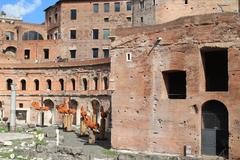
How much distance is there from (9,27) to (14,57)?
907cm

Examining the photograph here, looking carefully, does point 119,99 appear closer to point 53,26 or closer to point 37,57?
point 37,57

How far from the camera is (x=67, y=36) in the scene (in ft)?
181

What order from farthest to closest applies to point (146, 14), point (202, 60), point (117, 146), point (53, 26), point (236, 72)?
point (53, 26), point (146, 14), point (117, 146), point (202, 60), point (236, 72)

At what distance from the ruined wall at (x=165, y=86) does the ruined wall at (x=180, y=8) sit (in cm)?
1141

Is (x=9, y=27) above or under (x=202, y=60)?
above

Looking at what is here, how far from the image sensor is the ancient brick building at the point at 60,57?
44.0m

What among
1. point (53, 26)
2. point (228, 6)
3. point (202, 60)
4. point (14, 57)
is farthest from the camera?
point (53, 26)

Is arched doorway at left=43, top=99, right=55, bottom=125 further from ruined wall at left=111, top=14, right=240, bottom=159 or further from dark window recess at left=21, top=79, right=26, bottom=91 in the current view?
ruined wall at left=111, top=14, right=240, bottom=159

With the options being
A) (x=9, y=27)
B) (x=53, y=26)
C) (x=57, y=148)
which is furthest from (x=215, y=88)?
(x=9, y=27)

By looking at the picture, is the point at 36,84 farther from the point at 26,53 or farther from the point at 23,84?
the point at 26,53

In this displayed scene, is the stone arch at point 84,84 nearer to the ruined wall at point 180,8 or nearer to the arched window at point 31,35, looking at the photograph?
the ruined wall at point 180,8

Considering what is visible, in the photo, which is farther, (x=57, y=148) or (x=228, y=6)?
(x=228, y=6)

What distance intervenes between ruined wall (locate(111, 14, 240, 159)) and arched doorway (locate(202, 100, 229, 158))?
39 cm

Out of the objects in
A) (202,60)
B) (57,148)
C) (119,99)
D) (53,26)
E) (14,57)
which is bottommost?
(57,148)
